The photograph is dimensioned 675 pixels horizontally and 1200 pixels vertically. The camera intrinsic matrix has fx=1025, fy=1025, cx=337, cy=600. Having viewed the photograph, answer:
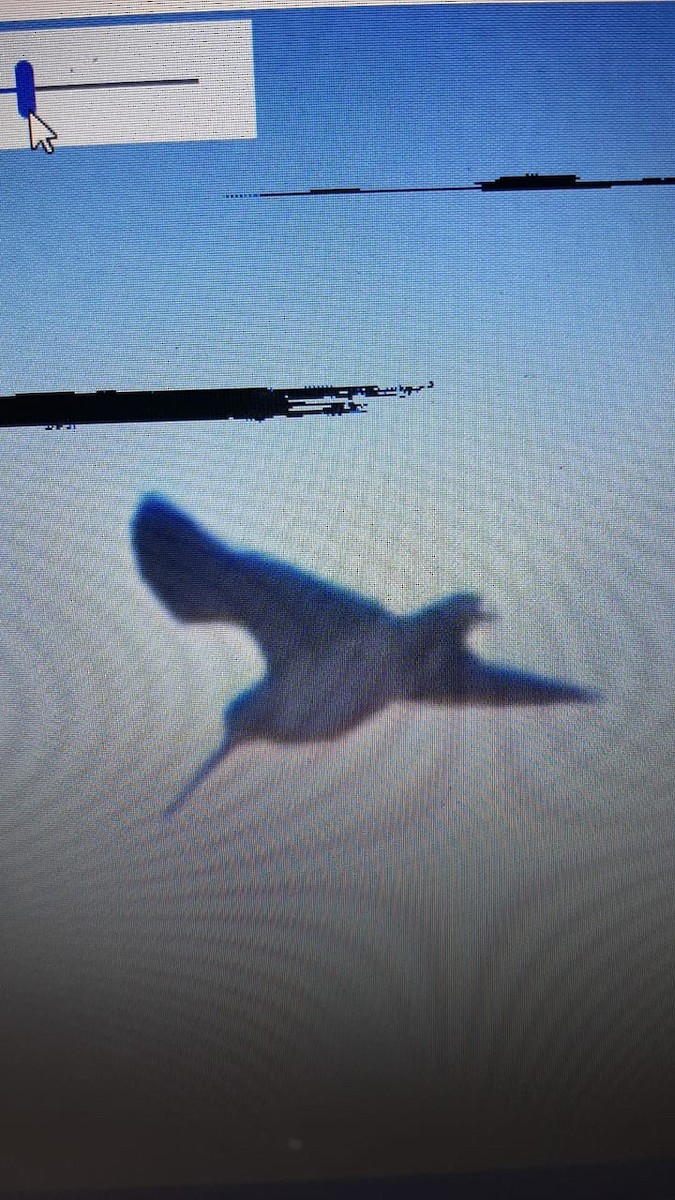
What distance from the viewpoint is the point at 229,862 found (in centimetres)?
109

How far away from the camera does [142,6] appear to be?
1138 mm

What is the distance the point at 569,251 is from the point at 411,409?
0.25 m

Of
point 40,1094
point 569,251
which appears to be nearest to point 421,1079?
point 40,1094

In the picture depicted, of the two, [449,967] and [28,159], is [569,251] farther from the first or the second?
→ [449,967]

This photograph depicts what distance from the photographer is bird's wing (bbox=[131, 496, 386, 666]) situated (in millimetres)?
1107

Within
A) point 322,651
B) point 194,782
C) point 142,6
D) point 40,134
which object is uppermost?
point 142,6

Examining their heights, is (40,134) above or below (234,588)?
above

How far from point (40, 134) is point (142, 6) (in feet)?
0.59

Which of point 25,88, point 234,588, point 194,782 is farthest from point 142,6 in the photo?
point 194,782

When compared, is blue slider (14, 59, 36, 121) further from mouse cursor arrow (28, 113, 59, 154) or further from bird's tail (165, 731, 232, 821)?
bird's tail (165, 731, 232, 821)

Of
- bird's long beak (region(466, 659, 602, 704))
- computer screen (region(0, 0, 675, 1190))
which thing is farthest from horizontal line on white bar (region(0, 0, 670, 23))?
bird's long beak (region(466, 659, 602, 704))

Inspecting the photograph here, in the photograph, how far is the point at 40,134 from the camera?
116 centimetres

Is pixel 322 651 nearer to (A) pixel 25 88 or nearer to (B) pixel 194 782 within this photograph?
(B) pixel 194 782

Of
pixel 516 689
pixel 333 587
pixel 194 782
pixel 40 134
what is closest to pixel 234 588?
pixel 333 587
